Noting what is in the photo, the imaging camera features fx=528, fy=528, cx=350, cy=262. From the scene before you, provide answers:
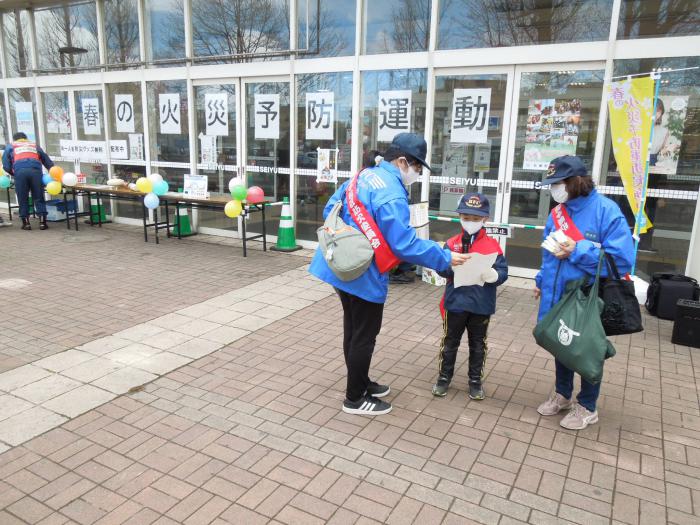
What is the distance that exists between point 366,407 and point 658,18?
5910 millimetres

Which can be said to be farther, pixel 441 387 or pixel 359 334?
pixel 441 387

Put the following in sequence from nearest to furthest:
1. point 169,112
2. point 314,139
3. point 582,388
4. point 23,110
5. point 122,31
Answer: point 582,388
point 314,139
point 169,112
point 122,31
point 23,110

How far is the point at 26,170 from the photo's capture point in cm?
1019

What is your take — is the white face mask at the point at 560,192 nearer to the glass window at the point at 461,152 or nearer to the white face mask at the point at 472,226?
the white face mask at the point at 472,226

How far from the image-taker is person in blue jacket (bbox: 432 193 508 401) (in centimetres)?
370

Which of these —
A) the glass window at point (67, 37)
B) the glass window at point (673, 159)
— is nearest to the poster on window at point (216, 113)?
the glass window at point (67, 37)

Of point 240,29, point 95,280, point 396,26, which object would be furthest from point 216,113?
point 95,280

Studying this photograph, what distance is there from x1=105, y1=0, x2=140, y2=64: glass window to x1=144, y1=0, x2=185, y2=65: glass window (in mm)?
314

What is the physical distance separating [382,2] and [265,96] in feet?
8.10

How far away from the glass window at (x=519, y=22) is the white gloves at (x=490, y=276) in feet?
14.9

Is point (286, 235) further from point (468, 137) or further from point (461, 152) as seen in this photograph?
point (468, 137)

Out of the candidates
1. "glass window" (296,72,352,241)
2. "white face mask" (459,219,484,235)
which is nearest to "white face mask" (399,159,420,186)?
"white face mask" (459,219,484,235)

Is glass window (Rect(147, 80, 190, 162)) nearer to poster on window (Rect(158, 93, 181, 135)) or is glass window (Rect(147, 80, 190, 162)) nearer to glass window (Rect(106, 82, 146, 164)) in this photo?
poster on window (Rect(158, 93, 181, 135))

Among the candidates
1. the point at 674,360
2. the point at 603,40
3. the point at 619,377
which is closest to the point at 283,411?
the point at 619,377
